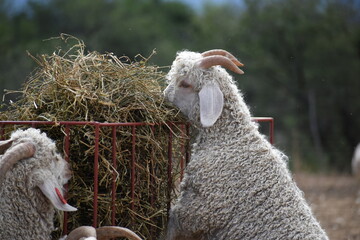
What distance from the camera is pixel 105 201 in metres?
4.62

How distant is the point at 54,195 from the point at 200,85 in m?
1.60

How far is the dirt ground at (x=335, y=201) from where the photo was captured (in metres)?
8.77

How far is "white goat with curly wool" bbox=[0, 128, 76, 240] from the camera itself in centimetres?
410

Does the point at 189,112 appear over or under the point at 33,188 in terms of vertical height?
over

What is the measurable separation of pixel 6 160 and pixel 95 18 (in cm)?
2232

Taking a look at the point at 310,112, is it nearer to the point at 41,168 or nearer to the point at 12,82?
the point at 12,82

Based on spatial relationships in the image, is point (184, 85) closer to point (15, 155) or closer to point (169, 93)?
point (169, 93)

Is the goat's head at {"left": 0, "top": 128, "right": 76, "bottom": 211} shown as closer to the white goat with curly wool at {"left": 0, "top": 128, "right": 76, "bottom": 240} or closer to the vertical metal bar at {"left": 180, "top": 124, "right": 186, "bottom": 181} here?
the white goat with curly wool at {"left": 0, "top": 128, "right": 76, "bottom": 240}

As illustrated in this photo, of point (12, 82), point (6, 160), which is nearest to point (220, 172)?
point (6, 160)

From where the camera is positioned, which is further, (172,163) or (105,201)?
(172,163)

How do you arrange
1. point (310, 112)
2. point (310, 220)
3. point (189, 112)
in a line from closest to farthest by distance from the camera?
point (310, 220)
point (189, 112)
point (310, 112)

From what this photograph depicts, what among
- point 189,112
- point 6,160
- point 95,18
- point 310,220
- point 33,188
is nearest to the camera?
point 6,160

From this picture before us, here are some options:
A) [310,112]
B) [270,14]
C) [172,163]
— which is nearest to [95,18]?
[270,14]

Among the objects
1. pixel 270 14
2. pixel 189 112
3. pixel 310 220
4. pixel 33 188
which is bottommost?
pixel 310 220
